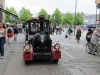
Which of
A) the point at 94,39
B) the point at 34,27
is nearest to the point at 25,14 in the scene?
the point at 94,39

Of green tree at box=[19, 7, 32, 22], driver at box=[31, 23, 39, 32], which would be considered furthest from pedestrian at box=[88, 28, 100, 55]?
green tree at box=[19, 7, 32, 22]

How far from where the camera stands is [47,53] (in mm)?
10586

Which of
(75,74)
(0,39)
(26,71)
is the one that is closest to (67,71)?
(75,74)

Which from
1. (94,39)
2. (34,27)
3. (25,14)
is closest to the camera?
(34,27)

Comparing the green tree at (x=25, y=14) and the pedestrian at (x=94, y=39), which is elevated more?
the green tree at (x=25, y=14)

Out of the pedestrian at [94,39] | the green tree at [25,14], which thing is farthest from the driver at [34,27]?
the green tree at [25,14]

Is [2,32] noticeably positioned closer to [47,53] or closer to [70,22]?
[47,53]

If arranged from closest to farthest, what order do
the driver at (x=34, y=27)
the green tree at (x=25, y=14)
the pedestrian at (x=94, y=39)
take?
the driver at (x=34, y=27) < the pedestrian at (x=94, y=39) < the green tree at (x=25, y=14)

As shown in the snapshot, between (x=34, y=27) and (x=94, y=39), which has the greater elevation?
(x=34, y=27)

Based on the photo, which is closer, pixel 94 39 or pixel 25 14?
pixel 94 39

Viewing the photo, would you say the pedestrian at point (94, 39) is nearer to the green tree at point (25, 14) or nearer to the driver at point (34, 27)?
the driver at point (34, 27)

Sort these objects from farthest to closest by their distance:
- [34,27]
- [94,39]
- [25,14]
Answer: [25,14] < [94,39] < [34,27]

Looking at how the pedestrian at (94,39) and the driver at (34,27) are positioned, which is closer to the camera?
the driver at (34,27)

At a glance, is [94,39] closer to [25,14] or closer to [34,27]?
[34,27]
